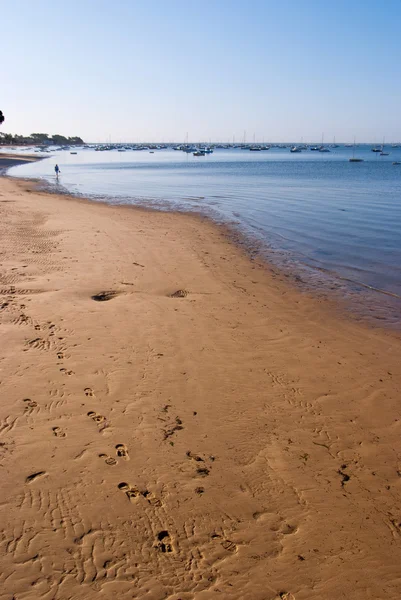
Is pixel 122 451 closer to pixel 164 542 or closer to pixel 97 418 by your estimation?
pixel 97 418

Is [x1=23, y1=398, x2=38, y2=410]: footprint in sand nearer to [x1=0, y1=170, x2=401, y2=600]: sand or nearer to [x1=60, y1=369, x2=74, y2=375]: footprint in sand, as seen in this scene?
[x1=0, y1=170, x2=401, y2=600]: sand

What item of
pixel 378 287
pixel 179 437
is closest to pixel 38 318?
pixel 179 437

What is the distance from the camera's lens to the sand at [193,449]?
3.32 meters

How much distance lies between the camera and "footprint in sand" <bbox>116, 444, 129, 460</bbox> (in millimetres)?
4494

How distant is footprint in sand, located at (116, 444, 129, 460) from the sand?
0.17 feet

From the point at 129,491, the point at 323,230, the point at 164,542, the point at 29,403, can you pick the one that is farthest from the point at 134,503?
the point at 323,230

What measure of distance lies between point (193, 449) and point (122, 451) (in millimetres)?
737

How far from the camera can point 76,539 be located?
11.5ft

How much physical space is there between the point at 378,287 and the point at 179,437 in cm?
888

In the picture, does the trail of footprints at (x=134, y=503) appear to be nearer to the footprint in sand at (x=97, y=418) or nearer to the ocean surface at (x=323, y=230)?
the footprint in sand at (x=97, y=418)

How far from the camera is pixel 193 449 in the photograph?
15.3 feet

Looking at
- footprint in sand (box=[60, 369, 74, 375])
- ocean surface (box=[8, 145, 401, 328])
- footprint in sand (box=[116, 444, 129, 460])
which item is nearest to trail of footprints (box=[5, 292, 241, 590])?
footprint in sand (box=[116, 444, 129, 460])

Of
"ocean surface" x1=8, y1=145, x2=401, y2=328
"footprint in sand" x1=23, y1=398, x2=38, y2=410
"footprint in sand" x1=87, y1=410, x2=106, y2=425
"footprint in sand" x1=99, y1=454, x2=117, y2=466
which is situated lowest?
"ocean surface" x1=8, y1=145, x2=401, y2=328

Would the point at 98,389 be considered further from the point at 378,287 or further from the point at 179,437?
the point at 378,287
